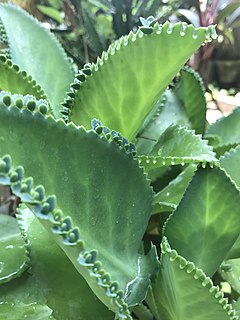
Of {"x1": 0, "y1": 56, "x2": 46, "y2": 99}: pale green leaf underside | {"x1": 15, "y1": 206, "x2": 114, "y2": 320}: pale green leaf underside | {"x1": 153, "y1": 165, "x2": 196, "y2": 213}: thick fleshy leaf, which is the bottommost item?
{"x1": 15, "y1": 206, "x2": 114, "y2": 320}: pale green leaf underside

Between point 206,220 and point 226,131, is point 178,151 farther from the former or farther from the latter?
point 226,131

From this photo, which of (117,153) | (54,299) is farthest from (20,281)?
(117,153)

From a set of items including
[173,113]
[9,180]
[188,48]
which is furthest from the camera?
[173,113]

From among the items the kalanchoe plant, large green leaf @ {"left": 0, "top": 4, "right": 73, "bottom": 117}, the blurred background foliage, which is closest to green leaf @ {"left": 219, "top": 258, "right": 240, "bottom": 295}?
the kalanchoe plant

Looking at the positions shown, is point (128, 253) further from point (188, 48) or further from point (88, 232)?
point (188, 48)

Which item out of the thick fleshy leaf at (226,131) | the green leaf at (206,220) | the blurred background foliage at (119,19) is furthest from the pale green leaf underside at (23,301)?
the blurred background foliage at (119,19)

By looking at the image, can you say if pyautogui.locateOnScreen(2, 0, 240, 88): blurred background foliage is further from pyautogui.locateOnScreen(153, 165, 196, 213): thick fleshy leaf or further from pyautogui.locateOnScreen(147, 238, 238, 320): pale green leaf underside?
pyautogui.locateOnScreen(147, 238, 238, 320): pale green leaf underside
